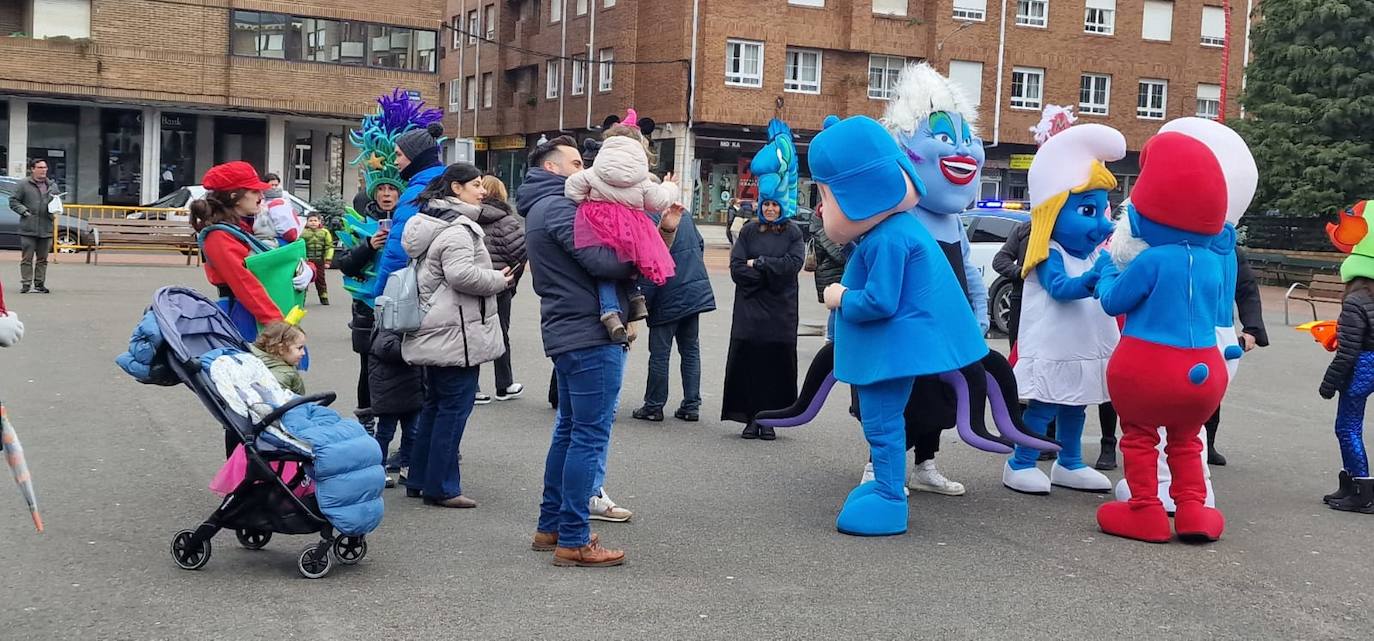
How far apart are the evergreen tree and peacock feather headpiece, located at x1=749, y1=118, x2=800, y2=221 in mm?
24373

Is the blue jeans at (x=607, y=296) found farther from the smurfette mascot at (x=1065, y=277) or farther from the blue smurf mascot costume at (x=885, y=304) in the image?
the smurfette mascot at (x=1065, y=277)

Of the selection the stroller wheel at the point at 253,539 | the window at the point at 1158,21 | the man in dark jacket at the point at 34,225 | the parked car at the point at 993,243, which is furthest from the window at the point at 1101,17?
the stroller wheel at the point at 253,539

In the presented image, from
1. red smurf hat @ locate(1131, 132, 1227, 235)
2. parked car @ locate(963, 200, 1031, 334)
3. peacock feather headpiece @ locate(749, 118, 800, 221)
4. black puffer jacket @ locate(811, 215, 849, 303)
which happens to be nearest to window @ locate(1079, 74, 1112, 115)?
parked car @ locate(963, 200, 1031, 334)

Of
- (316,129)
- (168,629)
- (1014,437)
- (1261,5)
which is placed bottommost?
(168,629)

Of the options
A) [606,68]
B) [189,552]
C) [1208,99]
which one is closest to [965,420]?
[189,552]

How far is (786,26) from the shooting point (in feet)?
150

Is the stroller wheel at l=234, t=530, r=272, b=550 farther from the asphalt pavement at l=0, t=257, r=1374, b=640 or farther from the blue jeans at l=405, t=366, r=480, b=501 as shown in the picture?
the blue jeans at l=405, t=366, r=480, b=501

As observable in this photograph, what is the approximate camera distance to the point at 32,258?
1834cm

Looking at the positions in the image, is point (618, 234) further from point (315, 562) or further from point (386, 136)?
point (386, 136)

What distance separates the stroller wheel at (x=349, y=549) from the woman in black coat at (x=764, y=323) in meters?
3.91

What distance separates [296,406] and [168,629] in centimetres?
104

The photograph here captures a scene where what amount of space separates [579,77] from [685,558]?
155 ft

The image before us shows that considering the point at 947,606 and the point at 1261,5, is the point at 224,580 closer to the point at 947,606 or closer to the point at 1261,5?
the point at 947,606

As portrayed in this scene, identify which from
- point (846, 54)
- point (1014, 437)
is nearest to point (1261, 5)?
point (846, 54)
